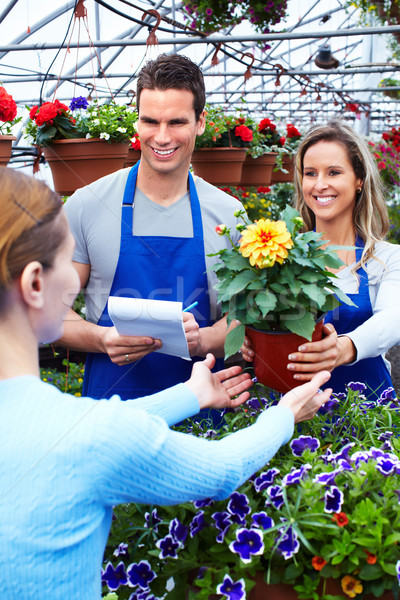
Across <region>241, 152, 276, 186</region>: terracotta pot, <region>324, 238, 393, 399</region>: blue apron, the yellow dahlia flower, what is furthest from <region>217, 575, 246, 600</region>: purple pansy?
<region>241, 152, 276, 186</region>: terracotta pot

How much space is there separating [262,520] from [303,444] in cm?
22

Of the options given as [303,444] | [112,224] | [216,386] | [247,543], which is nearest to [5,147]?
[112,224]

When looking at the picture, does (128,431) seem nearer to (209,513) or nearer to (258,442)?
(258,442)

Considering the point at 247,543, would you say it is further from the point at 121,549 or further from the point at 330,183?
the point at 330,183

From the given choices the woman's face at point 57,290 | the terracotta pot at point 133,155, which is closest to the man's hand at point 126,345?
the woman's face at point 57,290

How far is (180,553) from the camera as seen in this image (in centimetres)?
96

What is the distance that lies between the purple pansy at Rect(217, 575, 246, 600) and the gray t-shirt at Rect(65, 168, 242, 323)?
0.97 m

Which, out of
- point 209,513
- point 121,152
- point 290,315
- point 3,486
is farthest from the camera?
point 121,152

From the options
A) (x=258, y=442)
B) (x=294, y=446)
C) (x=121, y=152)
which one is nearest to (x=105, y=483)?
(x=258, y=442)

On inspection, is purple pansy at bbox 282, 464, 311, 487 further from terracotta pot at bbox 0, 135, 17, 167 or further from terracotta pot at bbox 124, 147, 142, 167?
terracotta pot at bbox 124, 147, 142, 167

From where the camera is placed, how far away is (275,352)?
126 cm

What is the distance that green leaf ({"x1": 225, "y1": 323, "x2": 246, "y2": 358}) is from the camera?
124 cm

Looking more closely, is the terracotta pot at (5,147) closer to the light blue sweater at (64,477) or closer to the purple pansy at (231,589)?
the light blue sweater at (64,477)

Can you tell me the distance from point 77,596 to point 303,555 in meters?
0.36
